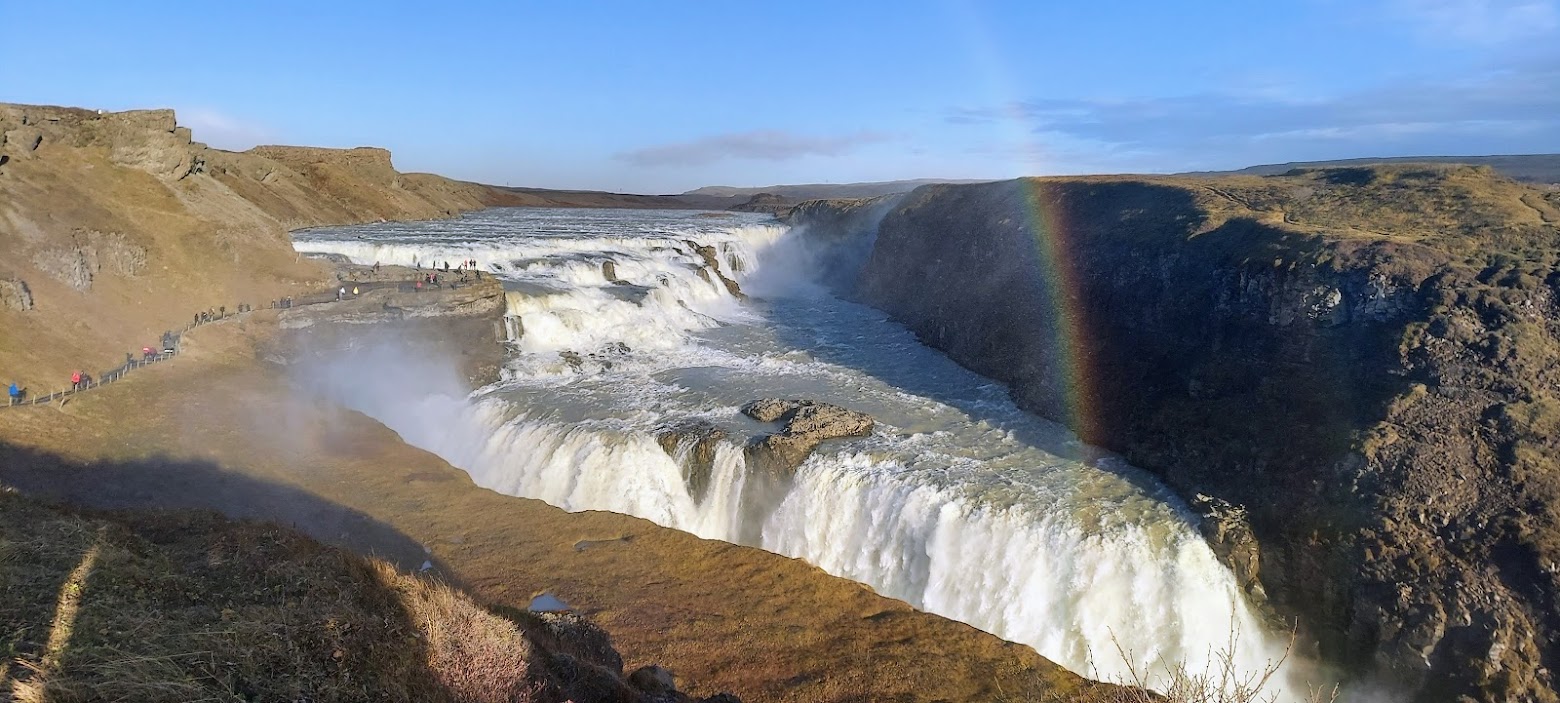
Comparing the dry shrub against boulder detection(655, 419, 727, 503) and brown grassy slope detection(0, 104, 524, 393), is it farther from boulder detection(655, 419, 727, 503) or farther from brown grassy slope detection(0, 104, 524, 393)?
brown grassy slope detection(0, 104, 524, 393)

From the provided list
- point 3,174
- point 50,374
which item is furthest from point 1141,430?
point 3,174

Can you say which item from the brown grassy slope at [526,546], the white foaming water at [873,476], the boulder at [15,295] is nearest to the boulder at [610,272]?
the white foaming water at [873,476]

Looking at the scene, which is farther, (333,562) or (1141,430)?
(1141,430)

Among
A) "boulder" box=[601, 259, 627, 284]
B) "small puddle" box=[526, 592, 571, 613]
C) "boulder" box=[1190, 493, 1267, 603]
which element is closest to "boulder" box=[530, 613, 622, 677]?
"small puddle" box=[526, 592, 571, 613]

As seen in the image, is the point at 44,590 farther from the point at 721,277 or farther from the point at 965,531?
the point at 721,277

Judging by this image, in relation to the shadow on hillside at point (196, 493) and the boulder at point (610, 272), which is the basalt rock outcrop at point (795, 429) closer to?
the shadow on hillside at point (196, 493)
